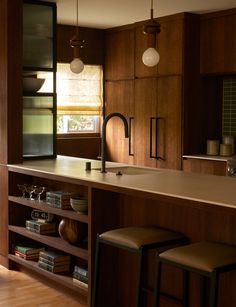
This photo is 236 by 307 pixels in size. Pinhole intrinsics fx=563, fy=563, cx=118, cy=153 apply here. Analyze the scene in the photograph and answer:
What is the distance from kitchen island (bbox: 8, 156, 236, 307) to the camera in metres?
3.11

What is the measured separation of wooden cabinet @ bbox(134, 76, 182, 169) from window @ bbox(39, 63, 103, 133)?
72 centimetres

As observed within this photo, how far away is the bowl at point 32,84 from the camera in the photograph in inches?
203

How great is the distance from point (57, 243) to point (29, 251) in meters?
0.52

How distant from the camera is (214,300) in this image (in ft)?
8.73

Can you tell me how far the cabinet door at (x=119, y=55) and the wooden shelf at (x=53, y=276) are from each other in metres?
3.05

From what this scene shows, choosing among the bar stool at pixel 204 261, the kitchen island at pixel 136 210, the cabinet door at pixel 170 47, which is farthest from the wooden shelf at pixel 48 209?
the cabinet door at pixel 170 47

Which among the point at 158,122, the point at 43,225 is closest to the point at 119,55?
the point at 158,122

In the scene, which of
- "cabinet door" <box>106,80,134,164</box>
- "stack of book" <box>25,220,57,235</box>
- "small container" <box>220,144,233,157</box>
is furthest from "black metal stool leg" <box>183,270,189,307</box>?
"cabinet door" <box>106,80,134,164</box>

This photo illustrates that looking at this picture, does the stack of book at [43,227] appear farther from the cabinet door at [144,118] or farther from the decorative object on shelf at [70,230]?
the cabinet door at [144,118]

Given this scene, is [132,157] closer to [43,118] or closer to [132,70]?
[132,70]

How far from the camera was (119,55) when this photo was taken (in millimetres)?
7094

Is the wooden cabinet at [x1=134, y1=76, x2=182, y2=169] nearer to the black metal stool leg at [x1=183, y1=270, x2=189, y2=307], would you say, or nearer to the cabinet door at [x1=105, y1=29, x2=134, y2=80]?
the cabinet door at [x1=105, y1=29, x2=134, y2=80]

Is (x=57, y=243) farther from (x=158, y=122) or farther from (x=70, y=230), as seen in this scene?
(x=158, y=122)

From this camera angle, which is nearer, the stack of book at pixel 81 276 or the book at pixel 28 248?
the stack of book at pixel 81 276
